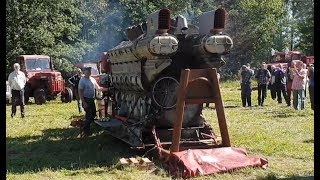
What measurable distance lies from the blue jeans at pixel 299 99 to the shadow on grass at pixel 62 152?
687 cm

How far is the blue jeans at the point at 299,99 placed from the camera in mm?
14556

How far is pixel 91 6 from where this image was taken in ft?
117

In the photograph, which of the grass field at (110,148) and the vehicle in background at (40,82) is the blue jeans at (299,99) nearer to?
the grass field at (110,148)

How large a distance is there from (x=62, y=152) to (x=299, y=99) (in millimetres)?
8858

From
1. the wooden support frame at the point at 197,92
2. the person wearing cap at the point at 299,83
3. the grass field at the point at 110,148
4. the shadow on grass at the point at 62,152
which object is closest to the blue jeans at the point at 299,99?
the person wearing cap at the point at 299,83

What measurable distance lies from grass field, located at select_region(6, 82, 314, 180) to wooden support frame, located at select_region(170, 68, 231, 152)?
27.2 inches

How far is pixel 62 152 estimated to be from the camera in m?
8.80

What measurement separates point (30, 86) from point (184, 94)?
1556 cm

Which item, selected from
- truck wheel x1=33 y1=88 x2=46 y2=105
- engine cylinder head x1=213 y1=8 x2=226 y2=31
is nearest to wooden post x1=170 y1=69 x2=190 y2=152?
engine cylinder head x1=213 y1=8 x2=226 y2=31

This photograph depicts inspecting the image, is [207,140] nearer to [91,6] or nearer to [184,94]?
[184,94]

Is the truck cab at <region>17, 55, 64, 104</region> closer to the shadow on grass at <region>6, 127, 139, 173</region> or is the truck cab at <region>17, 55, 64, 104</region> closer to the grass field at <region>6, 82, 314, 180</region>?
the grass field at <region>6, 82, 314, 180</region>

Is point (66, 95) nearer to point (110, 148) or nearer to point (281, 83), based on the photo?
point (281, 83)

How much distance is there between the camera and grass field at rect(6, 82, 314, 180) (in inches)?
269

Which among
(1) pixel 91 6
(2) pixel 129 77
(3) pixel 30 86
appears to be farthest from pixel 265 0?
(2) pixel 129 77
